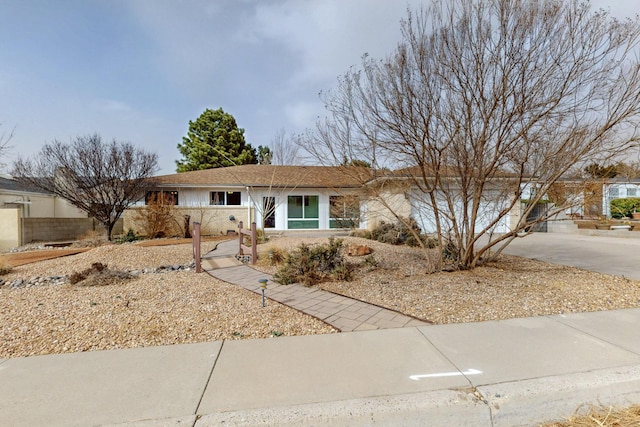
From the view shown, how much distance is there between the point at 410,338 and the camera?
353cm

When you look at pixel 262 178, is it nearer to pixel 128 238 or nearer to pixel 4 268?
pixel 128 238

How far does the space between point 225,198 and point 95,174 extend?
250 inches

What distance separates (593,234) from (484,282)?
13.8 metres

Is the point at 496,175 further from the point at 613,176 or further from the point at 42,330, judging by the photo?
the point at 42,330

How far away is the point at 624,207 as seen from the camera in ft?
59.1

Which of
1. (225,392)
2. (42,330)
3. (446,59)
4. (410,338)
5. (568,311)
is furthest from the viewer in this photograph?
(446,59)

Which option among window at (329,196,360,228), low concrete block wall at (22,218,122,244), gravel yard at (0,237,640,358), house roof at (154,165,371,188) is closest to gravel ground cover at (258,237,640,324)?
gravel yard at (0,237,640,358)

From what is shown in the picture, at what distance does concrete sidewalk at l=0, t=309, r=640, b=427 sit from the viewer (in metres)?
2.30

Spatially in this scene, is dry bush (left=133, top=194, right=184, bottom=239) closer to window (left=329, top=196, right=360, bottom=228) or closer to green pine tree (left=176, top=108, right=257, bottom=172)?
window (left=329, top=196, right=360, bottom=228)

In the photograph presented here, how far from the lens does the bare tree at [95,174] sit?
45.5ft

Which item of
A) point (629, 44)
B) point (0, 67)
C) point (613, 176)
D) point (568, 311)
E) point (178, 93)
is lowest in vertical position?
point (568, 311)

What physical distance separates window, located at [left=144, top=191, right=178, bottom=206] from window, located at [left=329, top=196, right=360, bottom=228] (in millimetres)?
8821

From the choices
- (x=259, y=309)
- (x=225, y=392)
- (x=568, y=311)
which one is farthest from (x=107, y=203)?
(x=568, y=311)

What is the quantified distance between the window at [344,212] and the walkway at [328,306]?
25.4ft
